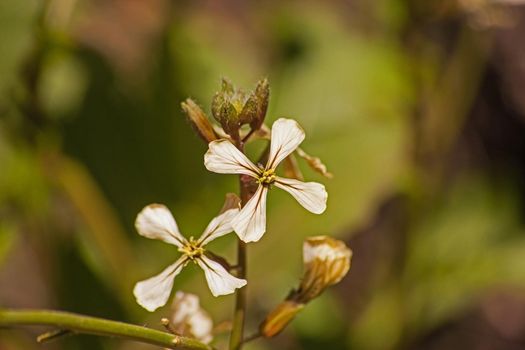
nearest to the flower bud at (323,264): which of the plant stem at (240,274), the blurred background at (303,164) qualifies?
the plant stem at (240,274)

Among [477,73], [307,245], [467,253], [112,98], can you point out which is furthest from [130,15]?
[307,245]

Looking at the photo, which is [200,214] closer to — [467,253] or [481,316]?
[467,253]

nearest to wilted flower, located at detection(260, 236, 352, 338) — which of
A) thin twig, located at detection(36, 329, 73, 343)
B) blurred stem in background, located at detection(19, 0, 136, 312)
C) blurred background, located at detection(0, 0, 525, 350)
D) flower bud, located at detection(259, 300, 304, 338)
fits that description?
flower bud, located at detection(259, 300, 304, 338)

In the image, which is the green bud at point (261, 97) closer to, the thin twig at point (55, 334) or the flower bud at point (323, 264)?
the flower bud at point (323, 264)

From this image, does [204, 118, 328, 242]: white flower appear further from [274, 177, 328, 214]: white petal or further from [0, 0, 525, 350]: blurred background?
[0, 0, 525, 350]: blurred background

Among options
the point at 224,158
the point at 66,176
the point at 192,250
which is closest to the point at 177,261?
the point at 192,250

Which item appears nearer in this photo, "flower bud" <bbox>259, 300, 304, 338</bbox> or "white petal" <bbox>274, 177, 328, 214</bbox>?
"white petal" <bbox>274, 177, 328, 214</bbox>
